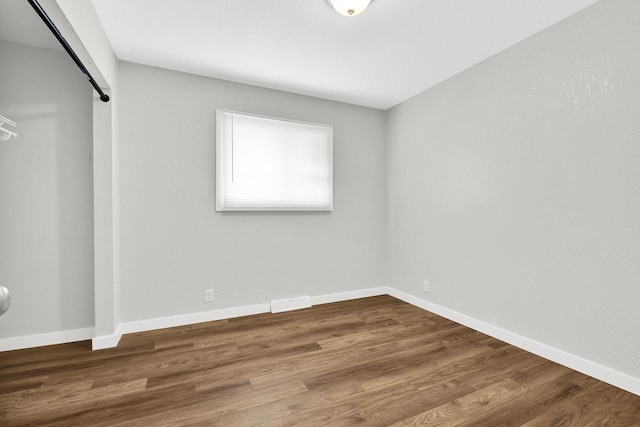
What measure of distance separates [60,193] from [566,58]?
13.9ft

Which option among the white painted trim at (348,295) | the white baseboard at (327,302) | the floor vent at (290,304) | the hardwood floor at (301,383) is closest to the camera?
the hardwood floor at (301,383)

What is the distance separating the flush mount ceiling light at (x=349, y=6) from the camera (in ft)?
6.21

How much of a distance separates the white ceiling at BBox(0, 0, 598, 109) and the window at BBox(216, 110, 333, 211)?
525mm

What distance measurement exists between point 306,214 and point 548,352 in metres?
2.56

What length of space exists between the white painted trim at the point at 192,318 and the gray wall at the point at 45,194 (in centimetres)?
37

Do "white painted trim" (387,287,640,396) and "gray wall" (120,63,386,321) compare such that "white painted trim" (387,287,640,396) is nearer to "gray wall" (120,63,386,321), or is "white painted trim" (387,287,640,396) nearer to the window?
"gray wall" (120,63,386,321)

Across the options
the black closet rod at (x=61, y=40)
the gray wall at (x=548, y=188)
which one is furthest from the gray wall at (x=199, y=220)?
the gray wall at (x=548, y=188)

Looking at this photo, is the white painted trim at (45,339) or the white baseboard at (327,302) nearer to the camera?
the white baseboard at (327,302)

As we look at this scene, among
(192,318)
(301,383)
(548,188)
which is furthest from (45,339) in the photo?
(548,188)

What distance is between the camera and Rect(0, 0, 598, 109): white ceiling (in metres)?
2.03

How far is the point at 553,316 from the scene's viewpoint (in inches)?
87.5

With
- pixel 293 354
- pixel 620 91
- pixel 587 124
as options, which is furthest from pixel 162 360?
pixel 620 91

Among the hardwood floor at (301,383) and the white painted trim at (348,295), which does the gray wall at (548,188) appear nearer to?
the hardwood floor at (301,383)

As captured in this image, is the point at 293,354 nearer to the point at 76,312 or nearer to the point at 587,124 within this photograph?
the point at 76,312
